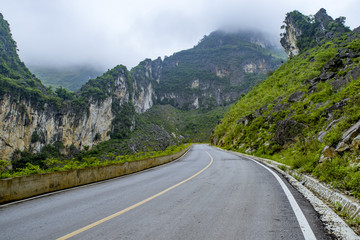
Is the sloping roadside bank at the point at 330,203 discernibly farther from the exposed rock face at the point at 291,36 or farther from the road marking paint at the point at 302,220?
the exposed rock face at the point at 291,36

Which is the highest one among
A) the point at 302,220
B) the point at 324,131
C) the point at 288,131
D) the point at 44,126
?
the point at 44,126

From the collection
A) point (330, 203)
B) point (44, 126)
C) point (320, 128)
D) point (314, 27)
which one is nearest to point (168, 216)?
point (330, 203)

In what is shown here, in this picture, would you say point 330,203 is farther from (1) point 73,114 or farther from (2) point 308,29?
(1) point 73,114

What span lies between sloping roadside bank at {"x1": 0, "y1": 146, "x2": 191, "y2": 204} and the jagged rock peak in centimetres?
7648

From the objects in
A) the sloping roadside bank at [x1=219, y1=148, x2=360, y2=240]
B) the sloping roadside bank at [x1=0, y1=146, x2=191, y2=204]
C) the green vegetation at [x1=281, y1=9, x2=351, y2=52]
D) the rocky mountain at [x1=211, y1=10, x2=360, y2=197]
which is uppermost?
the green vegetation at [x1=281, y1=9, x2=351, y2=52]

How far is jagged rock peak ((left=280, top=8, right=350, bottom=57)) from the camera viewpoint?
6656 centimetres

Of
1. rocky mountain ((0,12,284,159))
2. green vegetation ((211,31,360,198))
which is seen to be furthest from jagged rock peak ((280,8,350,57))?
rocky mountain ((0,12,284,159))

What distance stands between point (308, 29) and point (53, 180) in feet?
304

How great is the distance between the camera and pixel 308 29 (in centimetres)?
7488

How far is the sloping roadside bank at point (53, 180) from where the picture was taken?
5.88 m

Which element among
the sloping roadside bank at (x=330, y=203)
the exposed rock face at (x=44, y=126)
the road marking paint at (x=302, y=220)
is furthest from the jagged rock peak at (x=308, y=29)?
the exposed rock face at (x=44, y=126)

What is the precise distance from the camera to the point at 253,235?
317cm

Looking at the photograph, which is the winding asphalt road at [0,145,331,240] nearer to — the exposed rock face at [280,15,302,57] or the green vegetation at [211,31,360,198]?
the green vegetation at [211,31,360,198]

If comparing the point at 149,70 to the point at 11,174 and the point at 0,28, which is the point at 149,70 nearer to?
the point at 0,28
